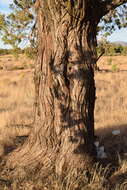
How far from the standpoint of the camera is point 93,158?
217 inches

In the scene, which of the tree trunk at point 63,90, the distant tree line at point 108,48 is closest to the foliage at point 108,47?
the distant tree line at point 108,48

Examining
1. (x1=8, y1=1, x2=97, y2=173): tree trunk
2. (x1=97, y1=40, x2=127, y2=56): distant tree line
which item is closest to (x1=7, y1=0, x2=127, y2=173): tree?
(x1=8, y1=1, x2=97, y2=173): tree trunk

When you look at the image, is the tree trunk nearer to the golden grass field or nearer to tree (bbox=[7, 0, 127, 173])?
tree (bbox=[7, 0, 127, 173])

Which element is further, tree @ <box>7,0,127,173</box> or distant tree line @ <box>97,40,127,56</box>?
distant tree line @ <box>97,40,127,56</box>

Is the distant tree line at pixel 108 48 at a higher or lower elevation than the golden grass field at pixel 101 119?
higher

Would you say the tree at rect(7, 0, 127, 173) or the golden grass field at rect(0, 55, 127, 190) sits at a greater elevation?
the tree at rect(7, 0, 127, 173)

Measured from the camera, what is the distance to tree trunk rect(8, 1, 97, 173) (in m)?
4.99

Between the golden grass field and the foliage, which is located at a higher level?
the foliage

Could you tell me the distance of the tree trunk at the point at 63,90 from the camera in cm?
499

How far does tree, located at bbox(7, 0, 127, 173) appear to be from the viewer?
4.98m

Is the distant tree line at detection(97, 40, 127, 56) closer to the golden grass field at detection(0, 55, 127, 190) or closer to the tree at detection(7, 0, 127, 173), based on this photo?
the golden grass field at detection(0, 55, 127, 190)

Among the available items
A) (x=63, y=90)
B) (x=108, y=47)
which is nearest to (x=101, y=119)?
(x=108, y=47)

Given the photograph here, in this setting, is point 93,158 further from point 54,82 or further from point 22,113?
point 22,113

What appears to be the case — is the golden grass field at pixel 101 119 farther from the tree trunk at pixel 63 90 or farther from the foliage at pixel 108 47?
the tree trunk at pixel 63 90
